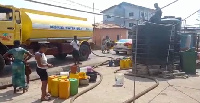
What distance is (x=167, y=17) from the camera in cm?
1135

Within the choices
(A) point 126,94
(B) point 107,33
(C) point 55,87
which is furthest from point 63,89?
(B) point 107,33

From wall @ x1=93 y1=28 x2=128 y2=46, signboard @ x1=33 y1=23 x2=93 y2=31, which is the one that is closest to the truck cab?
signboard @ x1=33 y1=23 x2=93 y2=31

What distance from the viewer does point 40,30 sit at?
9.98 m

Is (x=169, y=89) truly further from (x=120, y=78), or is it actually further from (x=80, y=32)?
(x=80, y=32)

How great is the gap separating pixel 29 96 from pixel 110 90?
247 cm

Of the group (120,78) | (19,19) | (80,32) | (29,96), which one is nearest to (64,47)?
(80,32)

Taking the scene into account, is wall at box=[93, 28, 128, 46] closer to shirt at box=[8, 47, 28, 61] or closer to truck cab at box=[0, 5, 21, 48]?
→ truck cab at box=[0, 5, 21, 48]

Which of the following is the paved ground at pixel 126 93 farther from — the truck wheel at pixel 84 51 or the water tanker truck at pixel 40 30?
the truck wheel at pixel 84 51

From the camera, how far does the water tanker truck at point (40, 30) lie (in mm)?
8766

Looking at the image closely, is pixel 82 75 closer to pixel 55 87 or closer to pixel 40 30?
pixel 55 87

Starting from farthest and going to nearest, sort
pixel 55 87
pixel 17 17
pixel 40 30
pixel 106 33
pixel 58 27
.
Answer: pixel 106 33 < pixel 58 27 < pixel 40 30 < pixel 17 17 < pixel 55 87

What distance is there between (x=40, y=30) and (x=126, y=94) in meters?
5.40

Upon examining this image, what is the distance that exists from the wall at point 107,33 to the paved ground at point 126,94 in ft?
75.7

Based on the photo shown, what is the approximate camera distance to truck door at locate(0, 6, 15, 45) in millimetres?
8617
